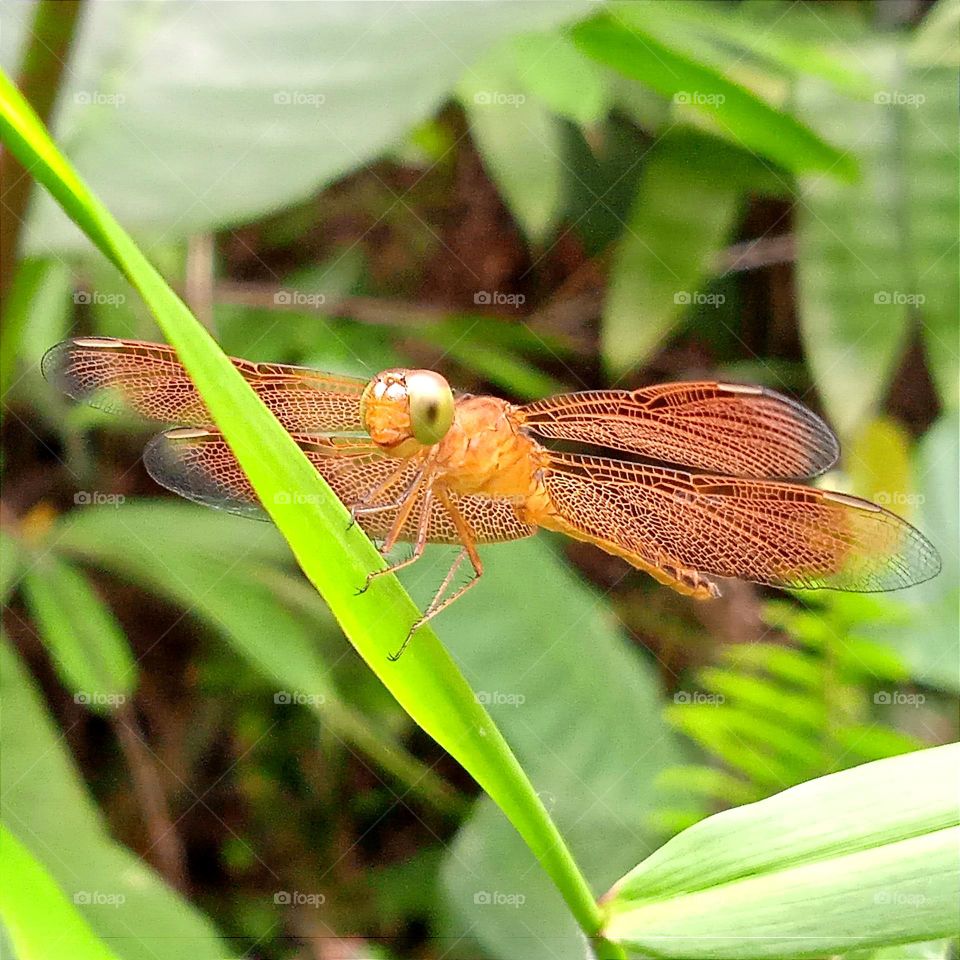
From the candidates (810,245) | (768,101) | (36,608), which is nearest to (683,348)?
(810,245)

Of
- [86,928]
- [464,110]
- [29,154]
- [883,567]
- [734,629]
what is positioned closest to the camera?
[29,154]

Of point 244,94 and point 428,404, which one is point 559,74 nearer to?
point 244,94

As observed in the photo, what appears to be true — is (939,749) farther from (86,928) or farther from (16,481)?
(16,481)

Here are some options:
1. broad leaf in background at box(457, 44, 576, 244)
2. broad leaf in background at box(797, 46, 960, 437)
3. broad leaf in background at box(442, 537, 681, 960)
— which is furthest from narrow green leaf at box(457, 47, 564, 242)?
broad leaf in background at box(442, 537, 681, 960)

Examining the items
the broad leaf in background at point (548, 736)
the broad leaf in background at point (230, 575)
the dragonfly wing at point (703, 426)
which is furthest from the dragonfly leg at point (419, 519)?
the broad leaf in background at point (230, 575)

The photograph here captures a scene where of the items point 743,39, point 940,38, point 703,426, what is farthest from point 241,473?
point 940,38

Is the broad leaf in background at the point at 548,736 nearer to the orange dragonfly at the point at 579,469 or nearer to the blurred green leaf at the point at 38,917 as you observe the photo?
the orange dragonfly at the point at 579,469
